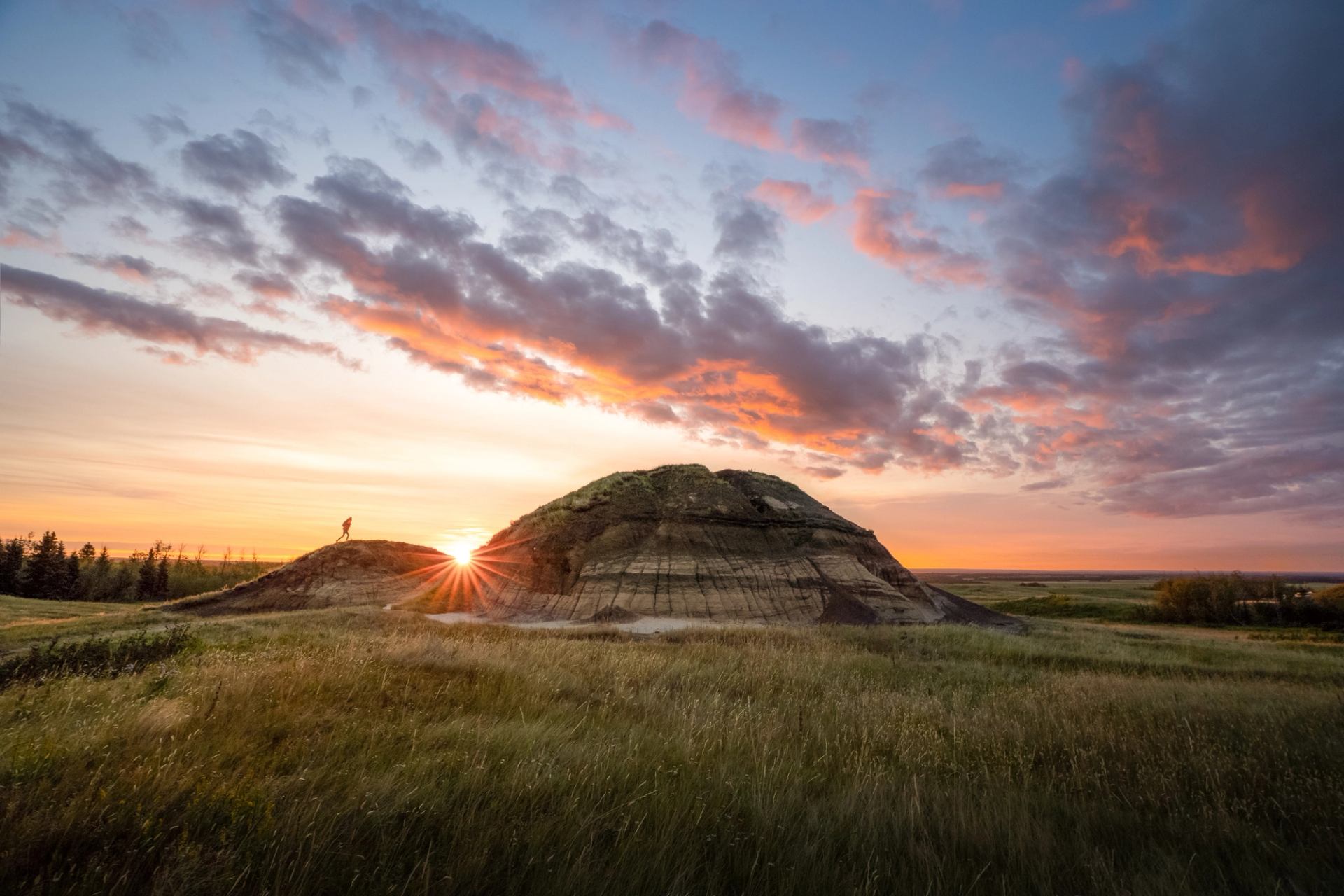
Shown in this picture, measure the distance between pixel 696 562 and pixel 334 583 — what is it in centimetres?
2464

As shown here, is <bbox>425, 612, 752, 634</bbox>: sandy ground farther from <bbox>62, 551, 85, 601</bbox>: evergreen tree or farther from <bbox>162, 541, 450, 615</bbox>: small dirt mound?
<bbox>62, 551, 85, 601</bbox>: evergreen tree

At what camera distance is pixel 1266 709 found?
861cm

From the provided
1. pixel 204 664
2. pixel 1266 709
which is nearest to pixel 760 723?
pixel 204 664

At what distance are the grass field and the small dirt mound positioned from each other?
103 ft

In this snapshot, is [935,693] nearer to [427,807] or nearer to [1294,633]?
[427,807]

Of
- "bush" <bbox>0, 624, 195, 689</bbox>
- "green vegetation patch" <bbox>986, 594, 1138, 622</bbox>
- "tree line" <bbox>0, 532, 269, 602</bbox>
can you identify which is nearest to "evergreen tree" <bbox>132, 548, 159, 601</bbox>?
"tree line" <bbox>0, 532, 269, 602</bbox>

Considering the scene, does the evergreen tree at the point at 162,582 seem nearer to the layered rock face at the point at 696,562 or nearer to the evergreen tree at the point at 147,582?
the evergreen tree at the point at 147,582

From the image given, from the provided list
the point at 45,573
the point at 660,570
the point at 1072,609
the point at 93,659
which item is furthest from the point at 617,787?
the point at 45,573

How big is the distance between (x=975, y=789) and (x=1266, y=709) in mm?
7457

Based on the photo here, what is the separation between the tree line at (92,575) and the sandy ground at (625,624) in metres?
63.4

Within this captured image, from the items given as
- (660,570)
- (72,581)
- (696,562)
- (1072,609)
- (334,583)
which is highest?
(696,562)

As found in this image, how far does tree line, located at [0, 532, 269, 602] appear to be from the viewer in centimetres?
6216

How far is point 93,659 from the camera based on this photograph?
8.59m

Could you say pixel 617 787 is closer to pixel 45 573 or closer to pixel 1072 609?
pixel 1072 609
